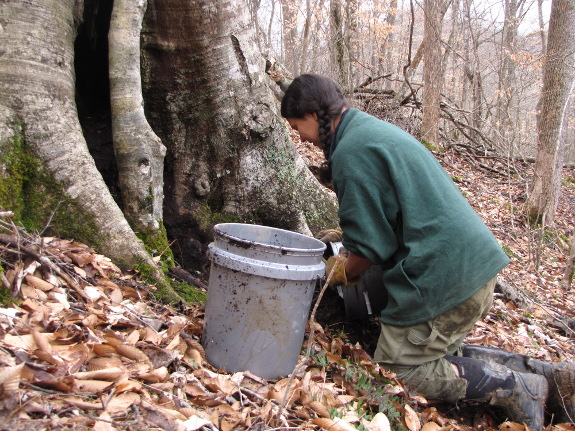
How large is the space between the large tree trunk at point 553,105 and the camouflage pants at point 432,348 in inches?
248

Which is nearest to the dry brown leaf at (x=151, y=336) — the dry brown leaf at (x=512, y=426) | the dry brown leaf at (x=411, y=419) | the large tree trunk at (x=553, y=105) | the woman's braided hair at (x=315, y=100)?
the dry brown leaf at (x=411, y=419)

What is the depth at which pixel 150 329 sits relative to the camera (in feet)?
7.77

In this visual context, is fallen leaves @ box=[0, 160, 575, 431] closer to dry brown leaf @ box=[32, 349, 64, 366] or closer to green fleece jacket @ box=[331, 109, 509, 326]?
dry brown leaf @ box=[32, 349, 64, 366]

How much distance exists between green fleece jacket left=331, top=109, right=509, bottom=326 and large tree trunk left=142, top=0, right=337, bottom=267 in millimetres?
1265

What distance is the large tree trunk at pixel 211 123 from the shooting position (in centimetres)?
363

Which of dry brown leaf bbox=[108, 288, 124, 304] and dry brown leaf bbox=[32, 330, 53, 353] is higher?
dry brown leaf bbox=[32, 330, 53, 353]

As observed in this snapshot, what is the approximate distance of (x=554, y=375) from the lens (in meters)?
3.01

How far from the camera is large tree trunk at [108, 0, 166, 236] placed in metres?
3.17

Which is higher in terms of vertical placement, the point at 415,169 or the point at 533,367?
the point at 415,169

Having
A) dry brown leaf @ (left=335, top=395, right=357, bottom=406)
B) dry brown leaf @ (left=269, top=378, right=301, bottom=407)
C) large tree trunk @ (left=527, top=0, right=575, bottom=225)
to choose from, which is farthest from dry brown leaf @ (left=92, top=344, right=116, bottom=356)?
large tree trunk @ (left=527, top=0, right=575, bottom=225)

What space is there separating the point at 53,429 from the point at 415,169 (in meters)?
2.01

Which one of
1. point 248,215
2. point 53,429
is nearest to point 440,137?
point 248,215

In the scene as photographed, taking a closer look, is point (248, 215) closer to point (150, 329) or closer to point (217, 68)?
point (217, 68)

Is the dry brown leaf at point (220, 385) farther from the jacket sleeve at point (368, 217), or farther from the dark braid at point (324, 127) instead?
the dark braid at point (324, 127)
